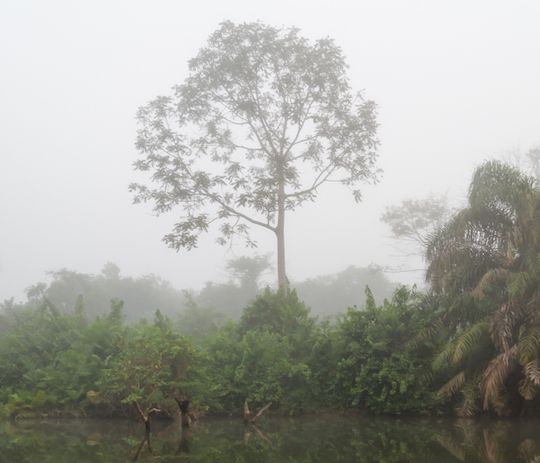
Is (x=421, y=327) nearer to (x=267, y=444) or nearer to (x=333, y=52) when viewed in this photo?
(x=267, y=444)

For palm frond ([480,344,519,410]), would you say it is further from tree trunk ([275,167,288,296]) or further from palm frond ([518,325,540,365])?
tree trunk ([275,167,288,296])

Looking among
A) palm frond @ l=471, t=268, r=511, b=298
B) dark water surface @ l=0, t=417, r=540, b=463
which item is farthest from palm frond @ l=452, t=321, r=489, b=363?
dark water surface @ l=0, t=417, r=540, b=463

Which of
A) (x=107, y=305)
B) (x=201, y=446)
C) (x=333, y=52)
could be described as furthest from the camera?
(x=107, y=305)

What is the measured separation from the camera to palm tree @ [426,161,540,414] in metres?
10.0

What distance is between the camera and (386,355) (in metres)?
12.3

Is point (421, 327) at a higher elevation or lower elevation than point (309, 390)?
higher

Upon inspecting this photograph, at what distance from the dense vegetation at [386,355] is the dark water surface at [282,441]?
0.76 m

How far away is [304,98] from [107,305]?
3274 centimetres

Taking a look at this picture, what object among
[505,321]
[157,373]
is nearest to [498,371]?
[505,321]

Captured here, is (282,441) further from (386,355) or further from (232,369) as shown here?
(386,355)

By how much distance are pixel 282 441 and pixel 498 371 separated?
4753 mm

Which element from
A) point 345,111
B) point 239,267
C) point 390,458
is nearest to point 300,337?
point 390,458

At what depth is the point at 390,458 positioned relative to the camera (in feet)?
22.1

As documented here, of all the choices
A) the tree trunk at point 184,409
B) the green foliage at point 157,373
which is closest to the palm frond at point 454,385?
the green foliage at point 157,373
